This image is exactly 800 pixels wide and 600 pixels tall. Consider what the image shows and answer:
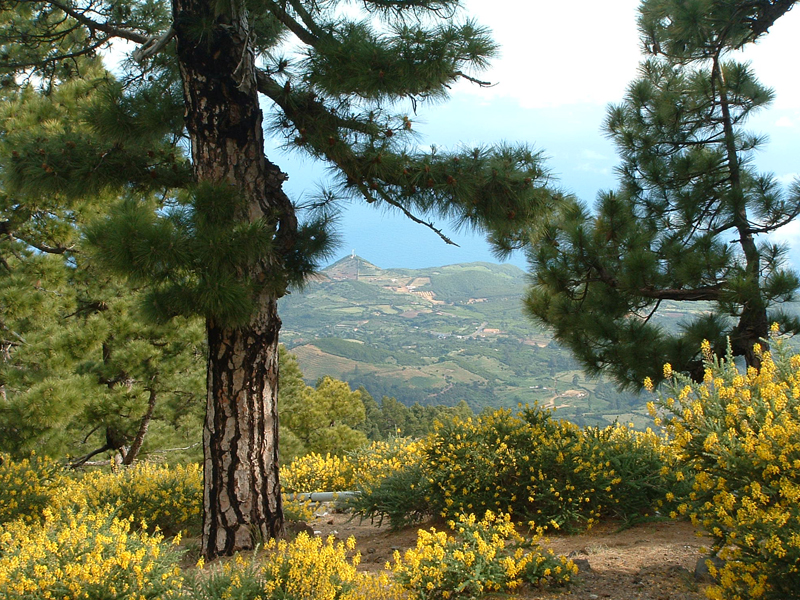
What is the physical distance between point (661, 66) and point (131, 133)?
6.38 m

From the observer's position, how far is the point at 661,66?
785 centimetres

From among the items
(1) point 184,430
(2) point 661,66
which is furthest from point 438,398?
(2) point 661,66

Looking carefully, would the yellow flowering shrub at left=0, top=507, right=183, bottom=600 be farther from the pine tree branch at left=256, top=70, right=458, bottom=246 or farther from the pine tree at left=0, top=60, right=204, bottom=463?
the pine tree at left=0, top=60, right=204, bottom=463

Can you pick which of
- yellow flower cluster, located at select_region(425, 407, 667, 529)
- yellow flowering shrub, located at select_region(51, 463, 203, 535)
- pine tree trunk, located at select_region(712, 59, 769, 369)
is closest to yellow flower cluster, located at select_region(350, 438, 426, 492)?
yellow flower cluster, located at select_region(425, 407, 667, 529)

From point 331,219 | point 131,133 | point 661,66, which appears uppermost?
point 661,66

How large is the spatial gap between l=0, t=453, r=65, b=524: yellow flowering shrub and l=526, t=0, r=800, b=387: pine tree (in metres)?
5.21

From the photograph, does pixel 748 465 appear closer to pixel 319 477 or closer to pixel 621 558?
pixel 621 558

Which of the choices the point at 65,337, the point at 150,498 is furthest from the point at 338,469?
the point at 65,337

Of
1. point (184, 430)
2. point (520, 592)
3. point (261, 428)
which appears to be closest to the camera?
point (520, 592)

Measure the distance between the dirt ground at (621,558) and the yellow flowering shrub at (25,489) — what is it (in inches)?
107

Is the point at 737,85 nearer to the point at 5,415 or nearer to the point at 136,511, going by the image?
the point at 136,511

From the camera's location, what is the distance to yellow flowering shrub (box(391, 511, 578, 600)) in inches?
125

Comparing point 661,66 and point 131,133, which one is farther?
point 661,66

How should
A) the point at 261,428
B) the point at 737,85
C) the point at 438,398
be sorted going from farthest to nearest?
the point at 438,398 < the point at 737,85 < the point at 261,428
